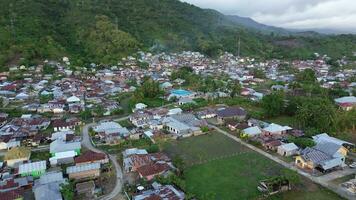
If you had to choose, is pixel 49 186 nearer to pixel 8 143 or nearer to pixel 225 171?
pixel 8 143

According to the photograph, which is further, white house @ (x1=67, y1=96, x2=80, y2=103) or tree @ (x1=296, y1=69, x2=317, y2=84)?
tree @ (x1=296, y1=69, x2=317, y2=84)

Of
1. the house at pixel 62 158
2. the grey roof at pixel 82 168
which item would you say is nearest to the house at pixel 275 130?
the grey roof at pixel 82 168

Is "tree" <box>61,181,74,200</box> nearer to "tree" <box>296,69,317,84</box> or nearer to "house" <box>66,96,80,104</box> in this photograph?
"house" <box>66,96,80,104</box>

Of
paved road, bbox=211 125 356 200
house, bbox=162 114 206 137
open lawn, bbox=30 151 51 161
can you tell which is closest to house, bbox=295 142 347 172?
paved road, bbox=211 125 356 200

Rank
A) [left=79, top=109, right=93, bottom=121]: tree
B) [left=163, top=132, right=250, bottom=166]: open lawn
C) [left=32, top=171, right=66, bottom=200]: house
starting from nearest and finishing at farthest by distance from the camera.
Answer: [left=32, top=171, right=66, bottom=200]: house, [left=163, top=132, right=250, bottom=166]: open lawn, [left=79, top=109, right=93, bottom=121]: tree

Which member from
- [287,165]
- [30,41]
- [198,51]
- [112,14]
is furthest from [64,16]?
[287,165]

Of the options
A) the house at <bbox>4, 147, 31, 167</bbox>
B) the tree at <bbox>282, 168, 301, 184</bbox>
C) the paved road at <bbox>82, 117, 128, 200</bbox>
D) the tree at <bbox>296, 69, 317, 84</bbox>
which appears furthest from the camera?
the tree at <bbox>296, 69, 317, 84</bbox>
